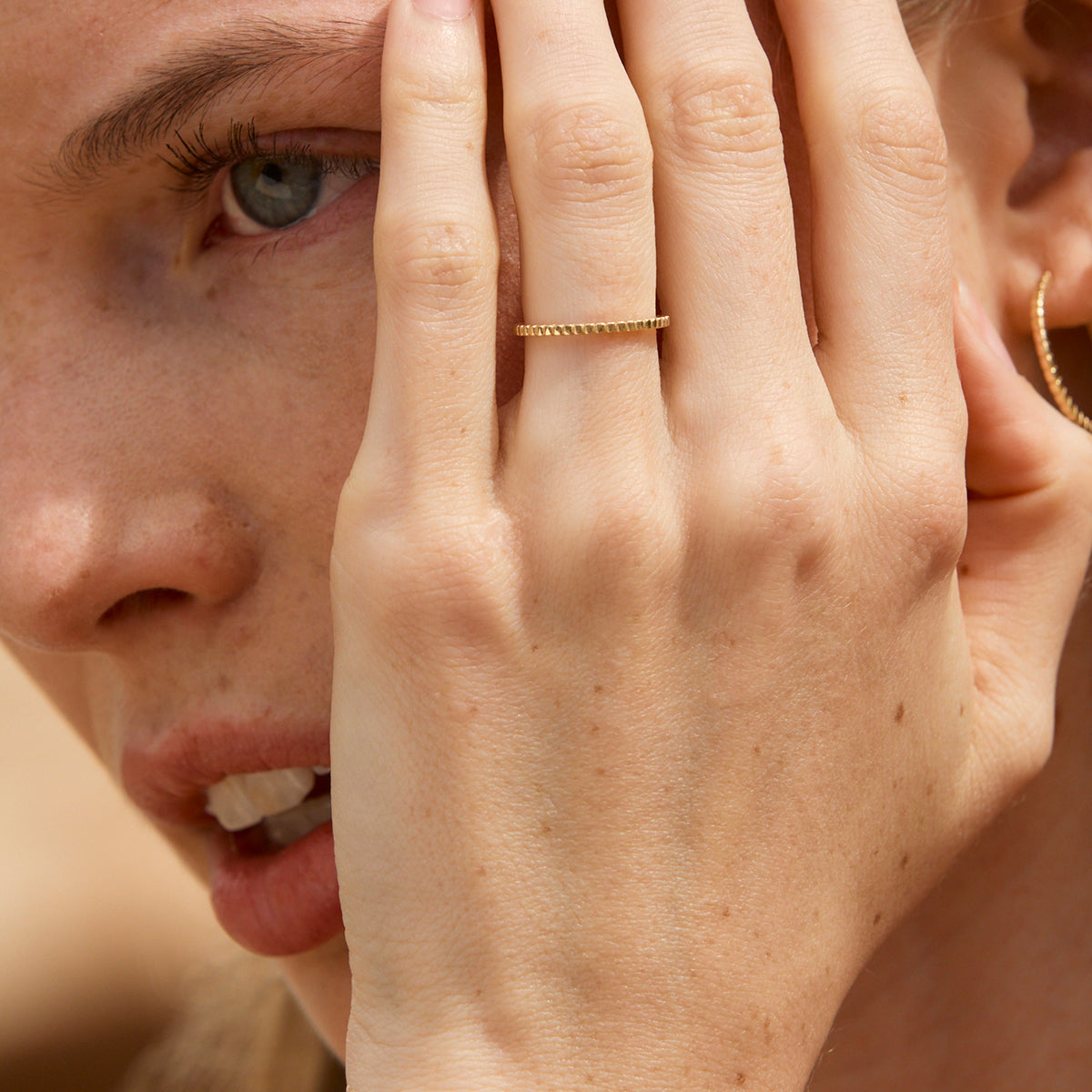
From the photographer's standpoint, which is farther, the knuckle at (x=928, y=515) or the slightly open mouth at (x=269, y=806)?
the slightly open mouth at (x=269, y=806)

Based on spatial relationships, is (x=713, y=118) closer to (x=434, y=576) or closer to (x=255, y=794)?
(x=434, y=576)

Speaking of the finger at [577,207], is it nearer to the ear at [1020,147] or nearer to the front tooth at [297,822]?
the ear at [1020,147]

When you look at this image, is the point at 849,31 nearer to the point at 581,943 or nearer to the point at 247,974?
the point at 581,943

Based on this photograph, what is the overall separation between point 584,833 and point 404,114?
1.90 ft

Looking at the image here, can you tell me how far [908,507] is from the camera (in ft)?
3.20

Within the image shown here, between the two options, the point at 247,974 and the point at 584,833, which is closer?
the point at 584,833

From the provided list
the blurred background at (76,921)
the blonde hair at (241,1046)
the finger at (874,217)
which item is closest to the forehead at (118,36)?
the finger at (874,217)

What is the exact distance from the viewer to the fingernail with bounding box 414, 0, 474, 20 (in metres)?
0.90

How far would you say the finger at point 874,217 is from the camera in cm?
99

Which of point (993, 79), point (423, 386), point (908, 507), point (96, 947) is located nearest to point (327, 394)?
point (423, 386)

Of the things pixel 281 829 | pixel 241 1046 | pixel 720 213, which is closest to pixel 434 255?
pixel 720 213

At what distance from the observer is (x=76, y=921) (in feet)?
9.45

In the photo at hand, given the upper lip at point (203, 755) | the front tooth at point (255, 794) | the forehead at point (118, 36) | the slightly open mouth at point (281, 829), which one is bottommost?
the slightly open mouth at point (281, 829)

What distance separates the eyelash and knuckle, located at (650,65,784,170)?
0.85ft
